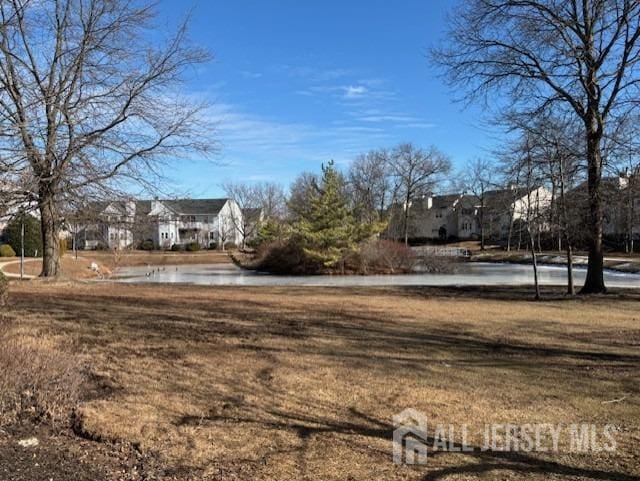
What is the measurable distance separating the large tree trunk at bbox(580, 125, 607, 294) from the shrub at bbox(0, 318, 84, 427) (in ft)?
47.7

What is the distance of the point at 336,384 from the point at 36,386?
2.66 m

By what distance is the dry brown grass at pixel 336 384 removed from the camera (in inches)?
150

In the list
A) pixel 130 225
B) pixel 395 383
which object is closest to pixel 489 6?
pixel 130 225

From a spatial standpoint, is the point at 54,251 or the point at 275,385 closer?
the point at 275,385

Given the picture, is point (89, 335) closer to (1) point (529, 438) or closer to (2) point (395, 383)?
(2) point (395, 383)

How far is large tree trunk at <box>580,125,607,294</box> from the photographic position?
52.7 feet

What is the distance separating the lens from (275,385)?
555 centimetres

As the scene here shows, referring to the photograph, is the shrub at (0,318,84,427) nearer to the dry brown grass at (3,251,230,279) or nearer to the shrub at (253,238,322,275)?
the shrub at (253,238,322,275)

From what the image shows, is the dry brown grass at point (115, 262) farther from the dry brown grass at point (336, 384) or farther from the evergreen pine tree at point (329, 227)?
the dry brown grass at point (336, 384)

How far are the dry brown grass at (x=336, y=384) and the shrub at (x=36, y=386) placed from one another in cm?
20

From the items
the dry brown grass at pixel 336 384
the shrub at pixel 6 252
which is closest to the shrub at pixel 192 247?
the shrub at pixel 6 252

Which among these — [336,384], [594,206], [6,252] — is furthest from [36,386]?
[6,252]

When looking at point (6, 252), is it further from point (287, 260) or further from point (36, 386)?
point (36, 386)

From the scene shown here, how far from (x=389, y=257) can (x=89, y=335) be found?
98.3ft
